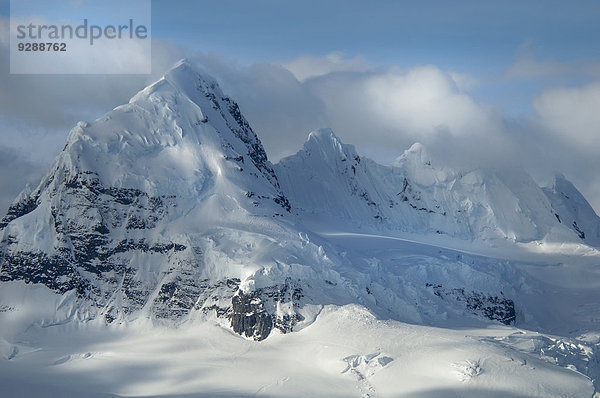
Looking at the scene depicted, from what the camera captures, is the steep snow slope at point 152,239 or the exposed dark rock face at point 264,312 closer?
the exposed dark rock face at point 264,312

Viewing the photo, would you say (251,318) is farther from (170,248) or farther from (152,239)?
(152,239)

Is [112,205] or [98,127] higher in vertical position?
[98,127]

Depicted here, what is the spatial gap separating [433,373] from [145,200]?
294 ft

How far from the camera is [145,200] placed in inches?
7584

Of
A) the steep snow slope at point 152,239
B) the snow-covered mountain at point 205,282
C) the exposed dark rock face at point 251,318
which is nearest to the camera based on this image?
the snow-covered mountain at point 205,282

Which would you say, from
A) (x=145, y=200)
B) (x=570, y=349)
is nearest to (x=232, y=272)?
(x=145, y=200)

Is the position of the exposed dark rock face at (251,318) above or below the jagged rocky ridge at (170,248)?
below

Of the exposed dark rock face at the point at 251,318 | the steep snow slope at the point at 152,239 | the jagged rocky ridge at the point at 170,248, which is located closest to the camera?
the exposed dark rock face at the point at 251,318

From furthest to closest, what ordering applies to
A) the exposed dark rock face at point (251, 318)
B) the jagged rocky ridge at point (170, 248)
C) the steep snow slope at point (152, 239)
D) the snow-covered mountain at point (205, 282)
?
the steep snow slope at point (152, 239) < the jagged rocky ridge at point (170, 248) < the exposed dark rock face at point (251, 318) < the snow-covered mountain at point (205, 282)

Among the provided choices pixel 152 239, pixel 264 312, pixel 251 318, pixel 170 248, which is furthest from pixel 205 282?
pixel 152 239

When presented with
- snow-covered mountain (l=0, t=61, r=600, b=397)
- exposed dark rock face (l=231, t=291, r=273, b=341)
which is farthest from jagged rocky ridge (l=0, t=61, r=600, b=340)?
snow-covered mountain (l=0, t=61, r=600, b=397)

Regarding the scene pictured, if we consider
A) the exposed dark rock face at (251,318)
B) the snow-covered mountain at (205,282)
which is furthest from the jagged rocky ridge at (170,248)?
the snow-covered mountain at (205,282)

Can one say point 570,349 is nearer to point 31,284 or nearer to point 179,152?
point 179,152

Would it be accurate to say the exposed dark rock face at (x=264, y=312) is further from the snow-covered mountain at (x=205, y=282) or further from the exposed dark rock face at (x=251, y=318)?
the snow-covered mountain at (x=205, y=282)
